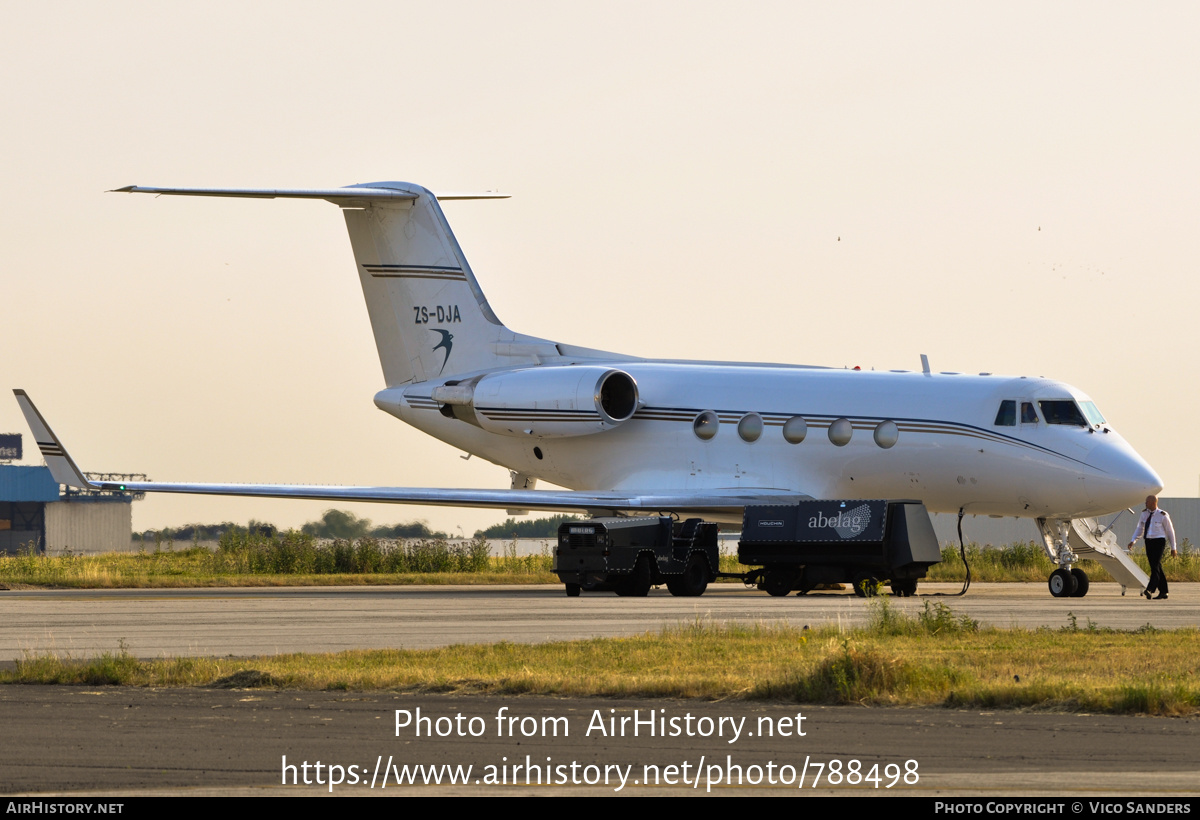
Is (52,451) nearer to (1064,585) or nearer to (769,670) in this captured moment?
(1064,585)

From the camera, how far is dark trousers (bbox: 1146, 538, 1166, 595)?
1073 inches

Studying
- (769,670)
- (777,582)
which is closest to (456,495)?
(777,582)

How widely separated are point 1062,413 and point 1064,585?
342 cm

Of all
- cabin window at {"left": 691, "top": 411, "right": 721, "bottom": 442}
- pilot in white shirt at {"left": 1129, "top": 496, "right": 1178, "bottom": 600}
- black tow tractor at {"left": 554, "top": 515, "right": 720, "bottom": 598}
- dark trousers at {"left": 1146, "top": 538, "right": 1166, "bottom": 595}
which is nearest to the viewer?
dark trousers at {"left": 1146, "top": 538, "right": 1166, "bottom": 595}

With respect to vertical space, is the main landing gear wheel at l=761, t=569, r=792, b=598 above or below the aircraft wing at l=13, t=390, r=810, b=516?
below

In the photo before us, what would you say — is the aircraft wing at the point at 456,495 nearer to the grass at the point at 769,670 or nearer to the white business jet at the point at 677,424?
the white business jet at the point at 677,424

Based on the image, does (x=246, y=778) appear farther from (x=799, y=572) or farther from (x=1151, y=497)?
(x=1151, y=497)

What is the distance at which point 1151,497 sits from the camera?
28734 mm

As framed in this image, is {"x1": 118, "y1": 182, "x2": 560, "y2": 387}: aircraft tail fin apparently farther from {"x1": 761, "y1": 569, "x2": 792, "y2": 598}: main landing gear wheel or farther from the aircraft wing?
{"x1": 761, "y1": 569, "x2": 792, "y2": 598}: main landing gear wheel

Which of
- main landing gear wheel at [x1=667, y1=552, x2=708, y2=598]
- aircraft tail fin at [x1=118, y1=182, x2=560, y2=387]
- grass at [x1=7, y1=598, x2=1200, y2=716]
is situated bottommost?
main landing gear wheel at [x1=667, y1=552, x2=708, y2=598]

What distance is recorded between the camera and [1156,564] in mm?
27453

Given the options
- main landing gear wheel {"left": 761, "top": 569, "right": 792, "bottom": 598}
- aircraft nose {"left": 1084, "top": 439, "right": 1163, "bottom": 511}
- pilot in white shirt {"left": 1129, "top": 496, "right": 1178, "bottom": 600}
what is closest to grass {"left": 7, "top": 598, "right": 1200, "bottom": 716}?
pilot in white shirt {"left": 1129, "top": 496, "right": 1178, "bottom": 600}
